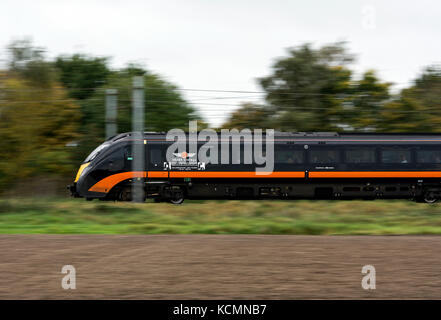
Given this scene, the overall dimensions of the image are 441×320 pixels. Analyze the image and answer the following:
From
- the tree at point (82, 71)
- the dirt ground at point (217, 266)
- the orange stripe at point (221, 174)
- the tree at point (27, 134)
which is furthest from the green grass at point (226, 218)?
the tree at point (82, 71)

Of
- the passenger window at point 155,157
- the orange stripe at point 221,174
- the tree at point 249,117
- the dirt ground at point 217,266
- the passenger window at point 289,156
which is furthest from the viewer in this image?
the tree at point 249,117

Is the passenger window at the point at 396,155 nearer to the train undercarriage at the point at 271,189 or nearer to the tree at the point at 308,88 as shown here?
the train undercarriage at the point at 271,189

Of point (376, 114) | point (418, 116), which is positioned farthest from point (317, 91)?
point (418, 116)

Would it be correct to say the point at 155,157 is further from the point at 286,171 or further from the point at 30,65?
the point at 30,65

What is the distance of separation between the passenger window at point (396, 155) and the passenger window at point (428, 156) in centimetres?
53

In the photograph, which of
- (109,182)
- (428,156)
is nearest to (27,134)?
(109,182)

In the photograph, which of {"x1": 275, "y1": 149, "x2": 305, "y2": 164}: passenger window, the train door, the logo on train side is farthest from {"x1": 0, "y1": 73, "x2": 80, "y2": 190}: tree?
{"x1": 275, "y1": 149, "x2": 305, "y2": 164}: passenger window

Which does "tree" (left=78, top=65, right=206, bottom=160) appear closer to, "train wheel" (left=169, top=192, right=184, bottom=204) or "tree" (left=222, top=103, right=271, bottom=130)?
"tree" (left=222, top=103, right=271, bottom=130)

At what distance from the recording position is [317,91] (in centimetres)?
3881

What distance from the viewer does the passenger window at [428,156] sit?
24.4m

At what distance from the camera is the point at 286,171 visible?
2389 cm

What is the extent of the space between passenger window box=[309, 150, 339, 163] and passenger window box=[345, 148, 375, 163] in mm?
570
